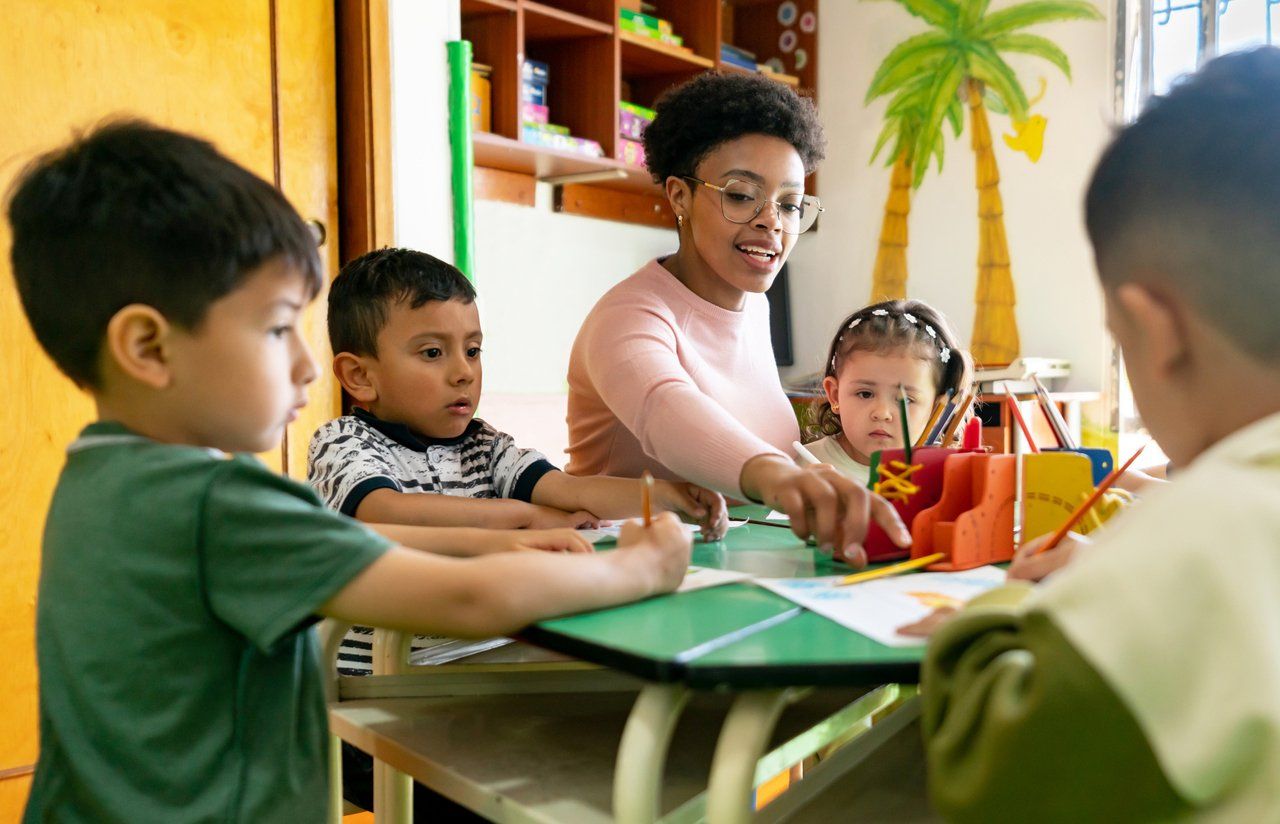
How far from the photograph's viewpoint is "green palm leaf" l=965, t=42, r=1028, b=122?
4375mm

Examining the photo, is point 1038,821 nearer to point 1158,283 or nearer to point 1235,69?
point 1158,283

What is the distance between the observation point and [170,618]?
832 millimetres

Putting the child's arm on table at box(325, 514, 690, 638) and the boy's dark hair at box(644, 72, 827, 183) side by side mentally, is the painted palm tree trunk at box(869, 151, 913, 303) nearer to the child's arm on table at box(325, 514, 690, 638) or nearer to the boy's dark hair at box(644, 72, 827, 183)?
the boy's dark hair at box(644, 72, 827, 183)

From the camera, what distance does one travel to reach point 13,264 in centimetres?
93

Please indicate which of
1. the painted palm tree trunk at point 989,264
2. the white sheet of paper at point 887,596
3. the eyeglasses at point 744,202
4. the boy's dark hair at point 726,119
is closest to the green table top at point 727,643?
the white sheet of paper at point 887,596

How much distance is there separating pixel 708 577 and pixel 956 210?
3862 millimetres

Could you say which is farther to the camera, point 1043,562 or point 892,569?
point 892,569

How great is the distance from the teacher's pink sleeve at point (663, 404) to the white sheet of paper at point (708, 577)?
0.21 m

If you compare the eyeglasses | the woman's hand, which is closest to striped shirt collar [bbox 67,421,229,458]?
the woman's hand

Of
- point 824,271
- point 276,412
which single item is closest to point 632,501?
point 276,412

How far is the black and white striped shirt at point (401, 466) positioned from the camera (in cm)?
139

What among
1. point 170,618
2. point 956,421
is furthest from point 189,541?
point 956,421

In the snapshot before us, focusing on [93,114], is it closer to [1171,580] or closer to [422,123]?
[422,123]

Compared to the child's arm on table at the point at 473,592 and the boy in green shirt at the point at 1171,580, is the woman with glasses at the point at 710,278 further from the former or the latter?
the boy in green shirt at the point at 1171,580
